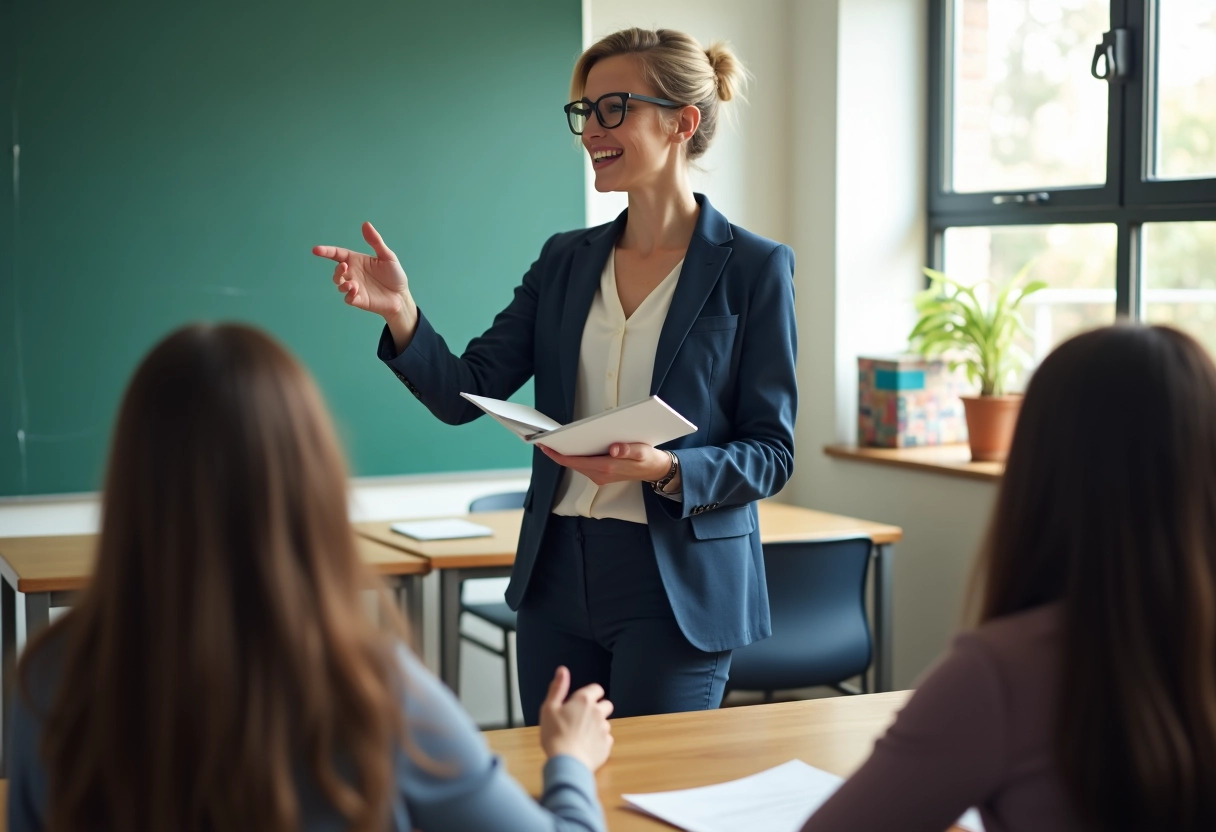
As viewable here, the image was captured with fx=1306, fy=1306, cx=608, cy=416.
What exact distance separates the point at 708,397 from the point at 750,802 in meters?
0.75

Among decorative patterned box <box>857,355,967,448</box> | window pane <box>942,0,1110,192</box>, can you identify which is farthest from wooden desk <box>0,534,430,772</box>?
window pane <box>942,0,1110,192</box>

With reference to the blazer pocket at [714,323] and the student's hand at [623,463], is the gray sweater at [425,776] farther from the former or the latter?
the blazer pocket at [714,323]

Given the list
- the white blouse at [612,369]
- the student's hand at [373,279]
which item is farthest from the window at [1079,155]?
the student's hand at [373,279]

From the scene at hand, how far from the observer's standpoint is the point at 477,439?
4.21 m

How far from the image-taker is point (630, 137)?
6.82 ft

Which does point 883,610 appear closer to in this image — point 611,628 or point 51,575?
point 611,628

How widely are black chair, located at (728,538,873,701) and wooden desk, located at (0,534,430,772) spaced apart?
32.6 inches

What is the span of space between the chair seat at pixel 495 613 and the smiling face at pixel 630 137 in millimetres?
1826

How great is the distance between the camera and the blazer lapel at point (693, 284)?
2.01 meters

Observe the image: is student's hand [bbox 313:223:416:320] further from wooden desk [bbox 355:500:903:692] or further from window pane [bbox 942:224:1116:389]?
window pane [bbox 942:224:1116:389]

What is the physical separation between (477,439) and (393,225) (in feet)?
2.39

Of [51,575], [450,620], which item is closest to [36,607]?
[51,575]

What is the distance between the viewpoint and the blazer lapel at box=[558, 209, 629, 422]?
82.5 inches

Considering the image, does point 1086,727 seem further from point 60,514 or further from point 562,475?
point 60,514
